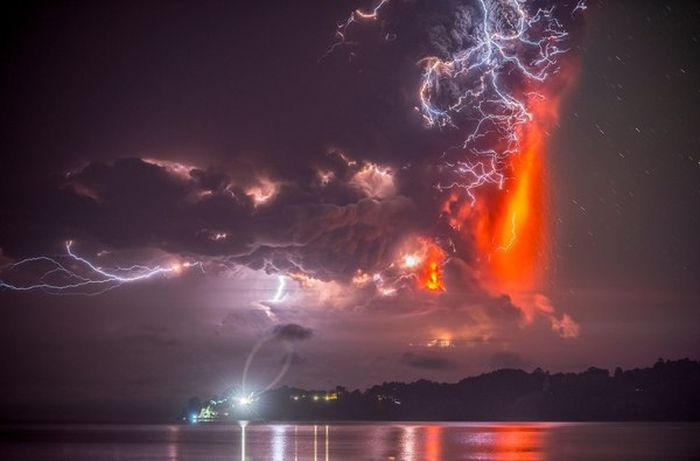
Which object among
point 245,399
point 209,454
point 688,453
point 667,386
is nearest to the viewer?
point 688,453

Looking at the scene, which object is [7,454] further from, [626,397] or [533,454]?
[626,397]

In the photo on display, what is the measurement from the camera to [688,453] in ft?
207

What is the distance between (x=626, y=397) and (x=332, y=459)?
513 feet

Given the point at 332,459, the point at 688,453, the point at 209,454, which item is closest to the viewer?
the point at 332,459

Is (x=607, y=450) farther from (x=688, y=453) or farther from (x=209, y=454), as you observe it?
(x=209, y=454)

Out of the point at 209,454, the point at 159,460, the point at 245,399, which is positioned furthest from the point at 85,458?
the point at 245,399

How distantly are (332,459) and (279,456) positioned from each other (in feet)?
16.2

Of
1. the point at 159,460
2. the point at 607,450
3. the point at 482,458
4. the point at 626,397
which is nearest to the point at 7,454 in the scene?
the point at 159,460

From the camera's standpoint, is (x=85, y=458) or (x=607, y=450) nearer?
(x=85, y=458)

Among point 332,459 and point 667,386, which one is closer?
point 332,459

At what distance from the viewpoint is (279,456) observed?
6091 cm

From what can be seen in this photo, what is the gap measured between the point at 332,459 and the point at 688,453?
26.1 m

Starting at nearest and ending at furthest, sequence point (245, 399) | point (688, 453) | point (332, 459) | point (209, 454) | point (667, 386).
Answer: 1. point (332, 459)
2. point (688, 453)
3. point (209, 454)
4. point (245, 399)
5. point (667, 386)

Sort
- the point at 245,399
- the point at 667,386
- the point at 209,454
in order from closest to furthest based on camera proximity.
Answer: the point at 209,454, the point at 245,399, the point at 667,386
